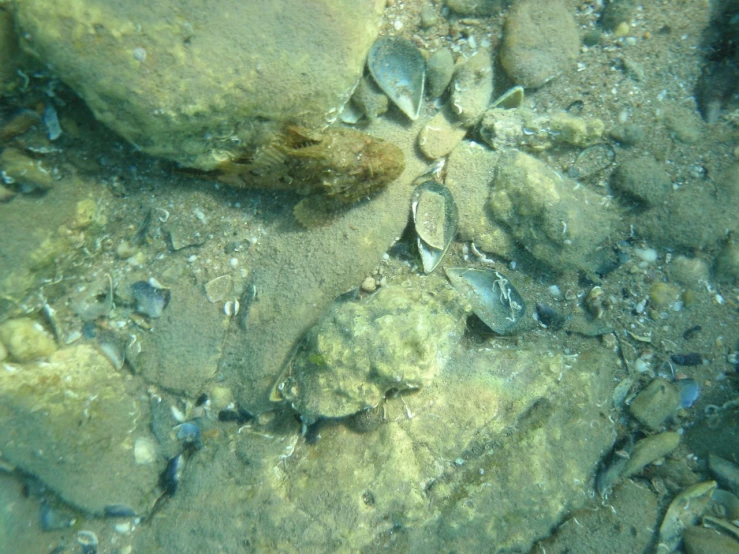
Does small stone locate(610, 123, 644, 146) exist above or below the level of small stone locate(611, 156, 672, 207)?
above

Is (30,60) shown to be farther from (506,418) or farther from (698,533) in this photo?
(698,533)

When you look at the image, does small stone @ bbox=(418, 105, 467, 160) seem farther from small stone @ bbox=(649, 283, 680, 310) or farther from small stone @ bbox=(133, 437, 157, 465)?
small stone @ bbox=(133, 437, 157, 465)

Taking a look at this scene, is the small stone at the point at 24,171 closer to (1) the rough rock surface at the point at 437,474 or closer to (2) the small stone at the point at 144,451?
(2) the small stone at the point at 144,451

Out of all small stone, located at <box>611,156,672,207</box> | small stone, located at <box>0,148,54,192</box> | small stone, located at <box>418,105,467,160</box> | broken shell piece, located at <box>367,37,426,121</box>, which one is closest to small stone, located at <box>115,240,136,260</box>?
small stone, located at <box>0,148,54,192</box>

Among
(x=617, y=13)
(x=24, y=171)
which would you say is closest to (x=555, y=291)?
(x=617, y=13)

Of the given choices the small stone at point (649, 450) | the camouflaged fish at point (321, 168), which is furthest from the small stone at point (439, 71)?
the small stone at point (649, 450)

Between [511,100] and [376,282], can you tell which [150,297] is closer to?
[376,282]

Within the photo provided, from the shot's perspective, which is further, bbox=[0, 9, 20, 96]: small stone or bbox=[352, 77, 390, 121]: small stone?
bbox=[352, 77, 390, 121]: small stone
